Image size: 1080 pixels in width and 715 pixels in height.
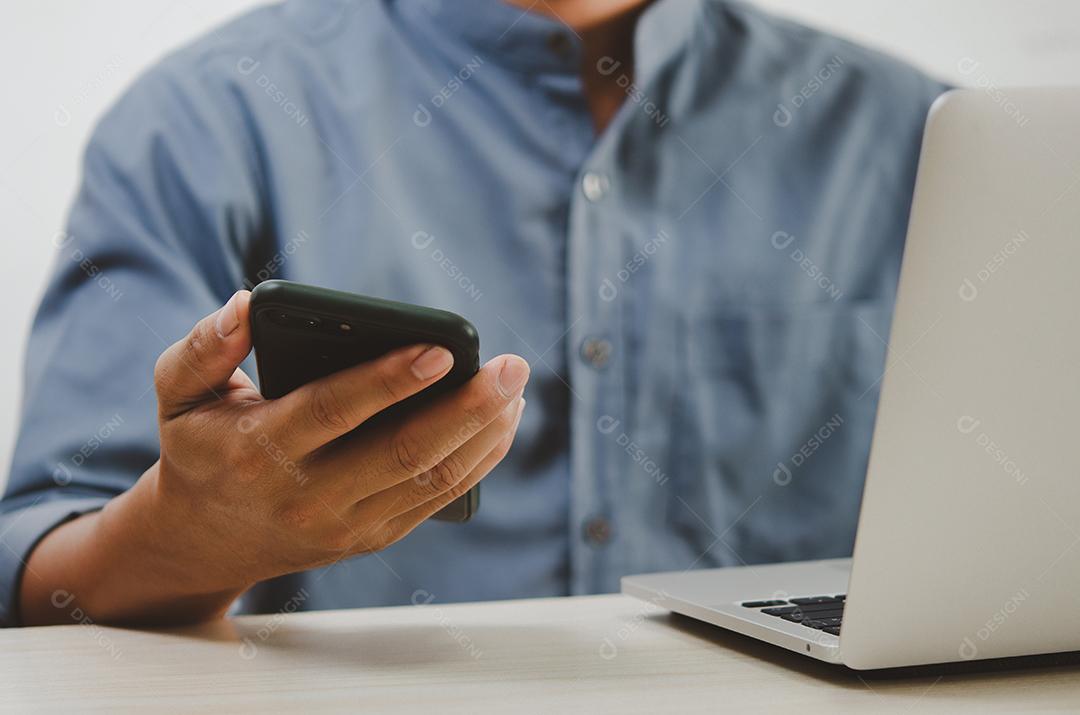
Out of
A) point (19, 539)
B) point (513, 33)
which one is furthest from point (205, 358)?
point (513, 33)

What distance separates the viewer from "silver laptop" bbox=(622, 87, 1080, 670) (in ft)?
1.43

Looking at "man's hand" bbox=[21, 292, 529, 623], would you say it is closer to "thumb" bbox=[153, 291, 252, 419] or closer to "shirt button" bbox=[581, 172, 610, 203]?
"thumb" bbox=[153, 291, 252, 419]

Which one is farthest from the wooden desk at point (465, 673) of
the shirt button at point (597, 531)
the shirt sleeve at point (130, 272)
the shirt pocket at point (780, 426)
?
the shirt pocket at point (780, 426)

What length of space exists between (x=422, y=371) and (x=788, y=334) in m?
1.06

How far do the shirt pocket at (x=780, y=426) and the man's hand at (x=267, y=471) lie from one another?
816 mm

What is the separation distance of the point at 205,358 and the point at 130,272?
0.75 metres

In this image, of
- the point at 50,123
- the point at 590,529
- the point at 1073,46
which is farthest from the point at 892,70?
the point at 50,123

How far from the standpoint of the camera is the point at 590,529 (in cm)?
135

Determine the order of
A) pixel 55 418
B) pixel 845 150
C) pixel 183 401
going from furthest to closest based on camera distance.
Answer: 1. pixel 845 150
2. pixel 55 418
3. pixel 183 401

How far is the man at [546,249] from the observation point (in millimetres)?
1286

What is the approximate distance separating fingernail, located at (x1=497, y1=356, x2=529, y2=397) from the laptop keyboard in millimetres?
213

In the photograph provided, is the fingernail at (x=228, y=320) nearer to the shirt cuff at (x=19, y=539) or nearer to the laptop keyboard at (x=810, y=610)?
the laptop keyboard at (x=810, y=610)

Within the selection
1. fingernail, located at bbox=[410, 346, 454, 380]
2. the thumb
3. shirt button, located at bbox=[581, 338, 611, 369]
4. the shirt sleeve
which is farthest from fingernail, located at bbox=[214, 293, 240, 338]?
shirt button, located at bbox=[581, 338, 611, 369]

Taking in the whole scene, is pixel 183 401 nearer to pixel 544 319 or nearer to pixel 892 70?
pixel 544 319
